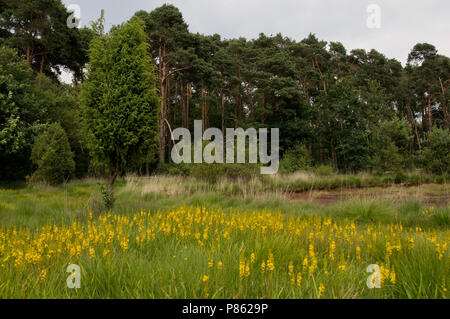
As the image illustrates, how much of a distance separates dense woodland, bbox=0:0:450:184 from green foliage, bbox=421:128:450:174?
68 millimetres

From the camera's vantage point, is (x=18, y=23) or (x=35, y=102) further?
(x=18, y=23)

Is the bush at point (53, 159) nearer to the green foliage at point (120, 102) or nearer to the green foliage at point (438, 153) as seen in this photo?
the green foliage at point (120, 102)

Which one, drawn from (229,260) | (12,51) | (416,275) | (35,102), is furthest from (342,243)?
(12,51)

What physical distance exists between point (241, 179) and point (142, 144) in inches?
285

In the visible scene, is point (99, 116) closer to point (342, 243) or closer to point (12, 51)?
point (342, 243)

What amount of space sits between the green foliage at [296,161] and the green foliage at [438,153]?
28.1ft

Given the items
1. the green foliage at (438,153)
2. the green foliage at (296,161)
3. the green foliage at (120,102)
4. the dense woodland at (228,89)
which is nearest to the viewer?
the green foliage at (120,102)

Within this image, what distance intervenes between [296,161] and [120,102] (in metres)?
21.1

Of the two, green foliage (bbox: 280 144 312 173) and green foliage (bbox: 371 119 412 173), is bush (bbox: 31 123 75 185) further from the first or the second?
green foliage (bbox: 371 119 412 173)

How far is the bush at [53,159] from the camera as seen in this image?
45.2 ft

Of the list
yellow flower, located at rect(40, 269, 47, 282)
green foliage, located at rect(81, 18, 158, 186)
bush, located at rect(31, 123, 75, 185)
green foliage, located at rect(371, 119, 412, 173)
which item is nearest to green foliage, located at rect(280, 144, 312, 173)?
green foliage, located at rect(371, 119, 412, 173)

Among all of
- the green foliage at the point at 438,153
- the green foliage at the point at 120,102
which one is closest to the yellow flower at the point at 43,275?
the green foliage at the point at 120,102

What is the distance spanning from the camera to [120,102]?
258 inches

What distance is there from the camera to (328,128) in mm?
30531
